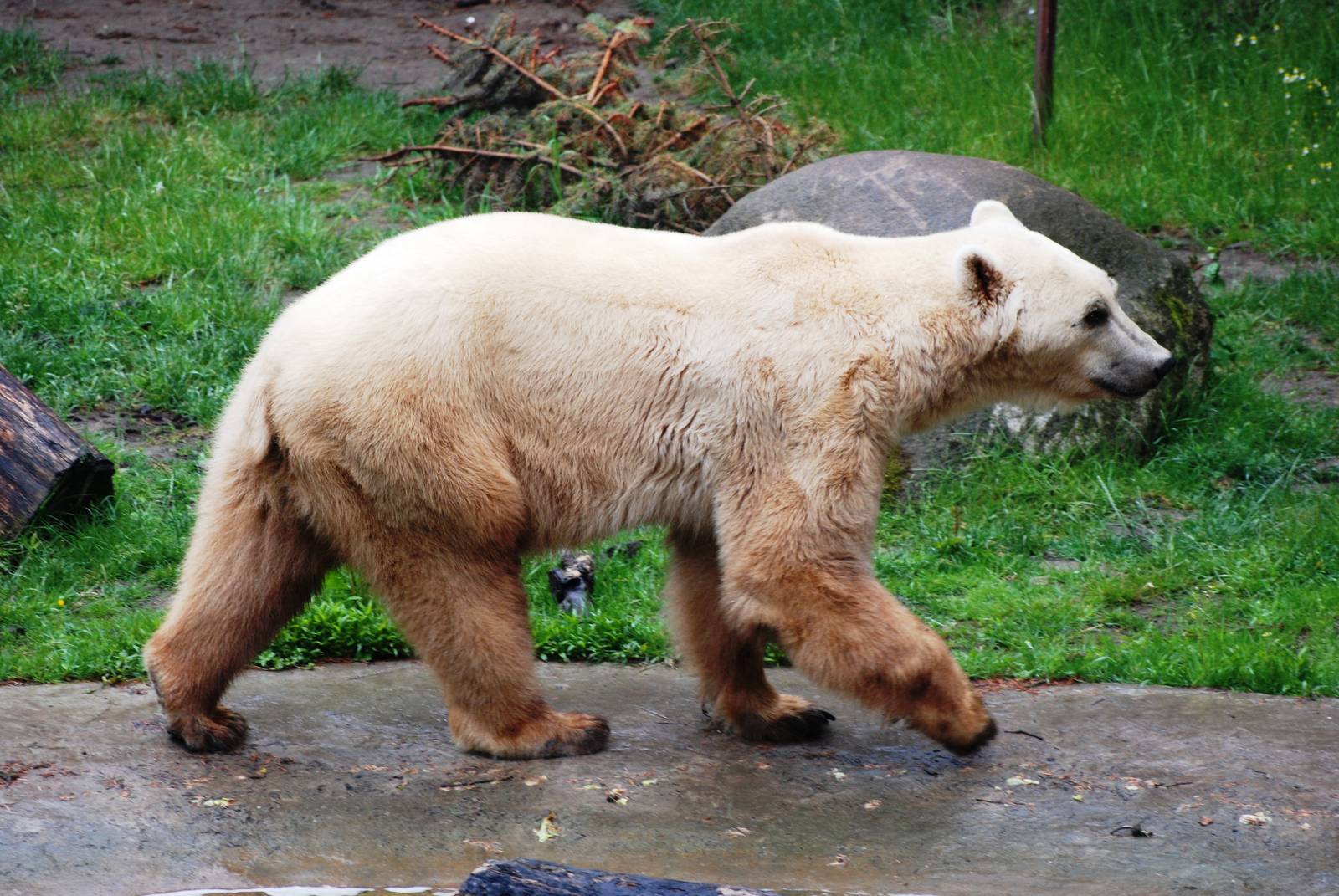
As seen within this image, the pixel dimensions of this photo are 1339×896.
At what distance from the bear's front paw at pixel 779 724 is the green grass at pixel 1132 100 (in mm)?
5681

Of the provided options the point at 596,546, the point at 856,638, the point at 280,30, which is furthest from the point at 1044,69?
the point at 280,30

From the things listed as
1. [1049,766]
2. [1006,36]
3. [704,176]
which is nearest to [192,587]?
[1049,766]

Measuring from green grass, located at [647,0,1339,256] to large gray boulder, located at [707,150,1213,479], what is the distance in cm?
229

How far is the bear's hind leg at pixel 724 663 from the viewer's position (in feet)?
15.2

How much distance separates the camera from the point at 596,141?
30.0ft

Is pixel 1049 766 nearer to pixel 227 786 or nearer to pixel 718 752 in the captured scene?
pixel 718 752

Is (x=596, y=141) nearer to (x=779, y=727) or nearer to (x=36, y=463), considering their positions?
(x=36, y=463)

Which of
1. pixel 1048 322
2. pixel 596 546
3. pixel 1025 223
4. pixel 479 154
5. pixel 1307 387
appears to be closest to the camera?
pixel 1048 322

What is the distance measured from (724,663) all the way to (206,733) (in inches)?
61.5

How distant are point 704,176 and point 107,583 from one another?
418cm

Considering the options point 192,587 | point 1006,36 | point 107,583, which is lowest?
point 107,583

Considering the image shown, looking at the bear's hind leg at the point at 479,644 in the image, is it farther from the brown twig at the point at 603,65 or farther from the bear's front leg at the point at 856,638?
the brown twig at the point at 603,65

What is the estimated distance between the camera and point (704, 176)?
27.9 feet

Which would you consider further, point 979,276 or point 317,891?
point 979,276
